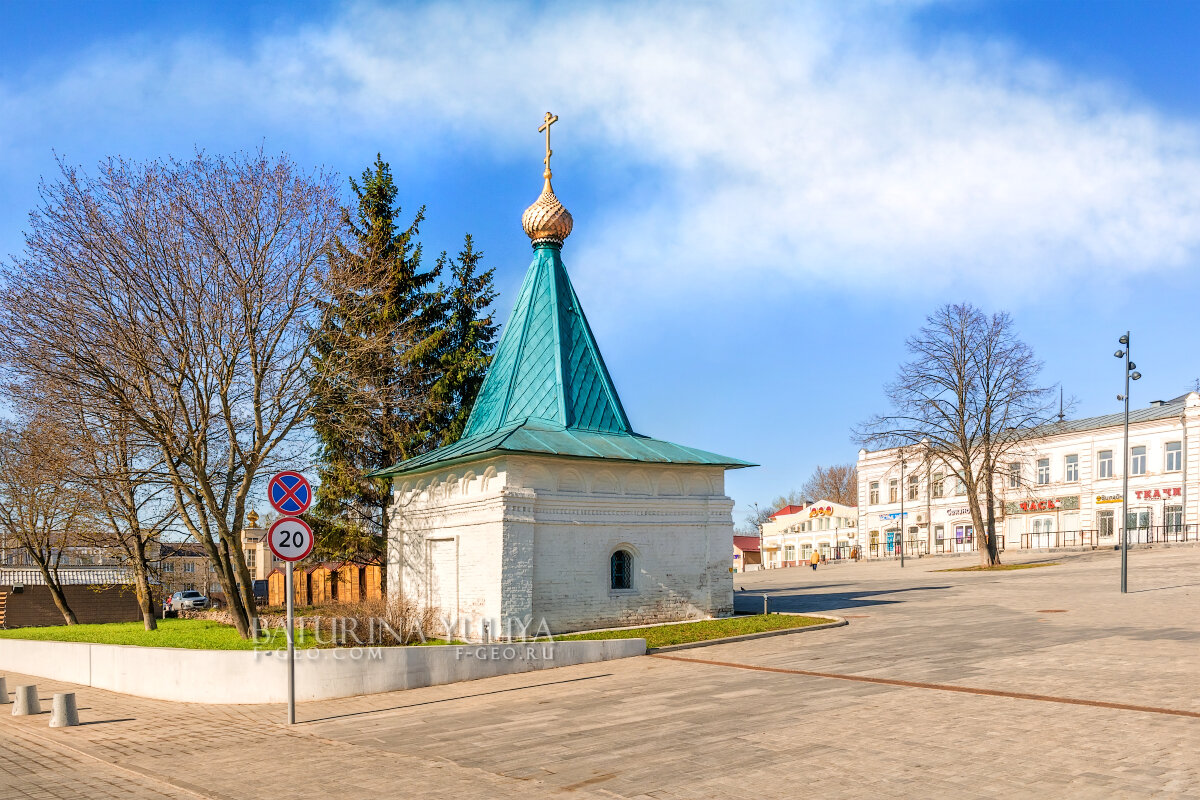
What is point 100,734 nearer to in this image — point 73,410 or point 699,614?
point 73,410

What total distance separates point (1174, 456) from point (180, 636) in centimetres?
4707

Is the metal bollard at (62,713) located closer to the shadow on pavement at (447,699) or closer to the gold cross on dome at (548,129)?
the shadow on pavement at (447,699)

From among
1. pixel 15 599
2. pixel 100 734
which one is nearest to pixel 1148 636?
pixel 100 734

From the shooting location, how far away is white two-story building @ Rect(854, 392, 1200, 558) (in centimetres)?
4522

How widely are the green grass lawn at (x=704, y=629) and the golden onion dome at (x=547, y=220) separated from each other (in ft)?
33.7

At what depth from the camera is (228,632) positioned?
69.3 feet

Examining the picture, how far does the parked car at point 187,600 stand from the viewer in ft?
148

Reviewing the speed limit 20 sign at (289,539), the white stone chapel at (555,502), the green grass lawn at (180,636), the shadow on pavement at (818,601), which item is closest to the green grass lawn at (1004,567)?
the shadow on pavement at (818,601)

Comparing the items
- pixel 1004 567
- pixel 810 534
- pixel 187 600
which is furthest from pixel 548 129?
pixel 810 534

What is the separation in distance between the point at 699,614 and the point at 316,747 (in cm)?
1149

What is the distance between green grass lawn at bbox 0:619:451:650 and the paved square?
185 centimetres

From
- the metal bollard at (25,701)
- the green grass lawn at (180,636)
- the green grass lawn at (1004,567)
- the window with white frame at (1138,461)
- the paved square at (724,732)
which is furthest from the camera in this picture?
the window with white frame at (1138,461)

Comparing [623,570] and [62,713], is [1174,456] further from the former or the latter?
[62,713]

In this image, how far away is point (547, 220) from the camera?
22.7m
